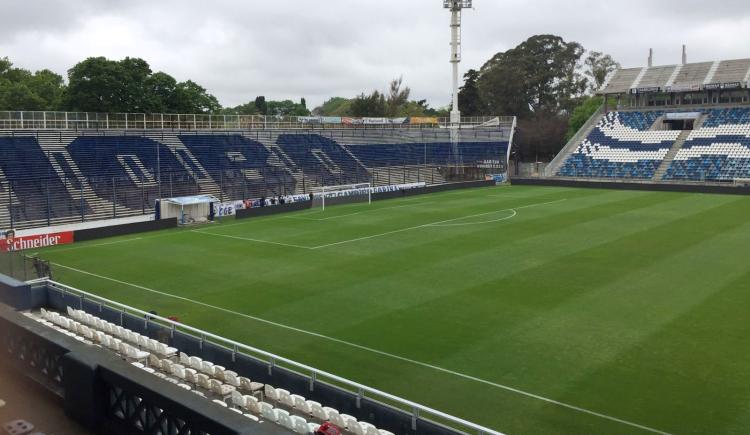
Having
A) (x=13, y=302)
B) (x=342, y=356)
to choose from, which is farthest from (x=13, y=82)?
(x=342, y=356)

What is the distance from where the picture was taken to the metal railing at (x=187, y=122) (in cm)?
4575

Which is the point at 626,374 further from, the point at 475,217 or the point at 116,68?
the point at 116,68

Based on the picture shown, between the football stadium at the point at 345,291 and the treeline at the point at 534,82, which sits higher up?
the treeline at the point at 534,82

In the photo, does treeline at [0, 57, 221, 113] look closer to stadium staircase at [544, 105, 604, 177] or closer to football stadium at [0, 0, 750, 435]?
football stadium at [0, 0, 750, 435]

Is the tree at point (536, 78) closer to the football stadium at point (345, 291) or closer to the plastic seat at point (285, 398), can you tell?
the football stadium at point (345, 291)

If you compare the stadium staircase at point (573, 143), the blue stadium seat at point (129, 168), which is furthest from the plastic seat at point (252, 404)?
the stadium staircase at point (573, 143)

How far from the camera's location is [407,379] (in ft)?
46.4

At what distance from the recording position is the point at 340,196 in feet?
161

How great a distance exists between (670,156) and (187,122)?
4669cm

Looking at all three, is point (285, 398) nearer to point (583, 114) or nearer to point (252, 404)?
point (252, 404)

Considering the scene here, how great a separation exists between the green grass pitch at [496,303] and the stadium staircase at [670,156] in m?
23.6

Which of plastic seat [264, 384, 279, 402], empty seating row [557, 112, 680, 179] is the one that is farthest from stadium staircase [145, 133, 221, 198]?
empty seating row [557, 112, 680, 179]

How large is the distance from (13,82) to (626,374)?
82785mm

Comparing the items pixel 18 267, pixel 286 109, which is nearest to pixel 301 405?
pixel 18 267
